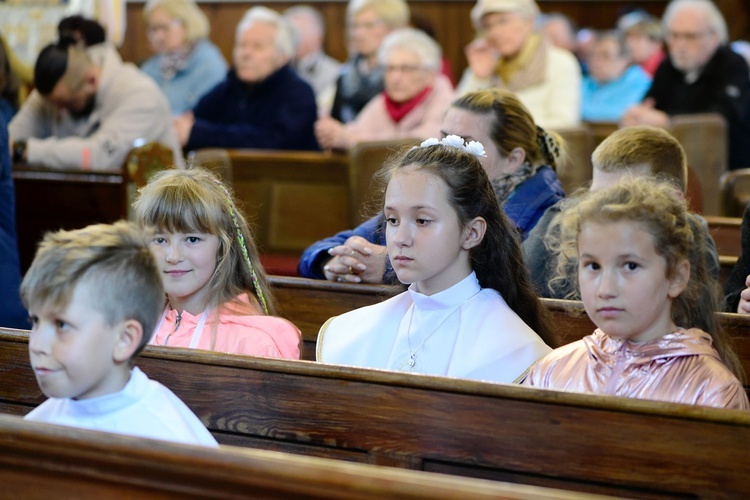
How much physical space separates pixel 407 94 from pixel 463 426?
161 inches

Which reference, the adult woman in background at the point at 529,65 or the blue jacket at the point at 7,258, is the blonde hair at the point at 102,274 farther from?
the adult woman in background at the point at 529,65

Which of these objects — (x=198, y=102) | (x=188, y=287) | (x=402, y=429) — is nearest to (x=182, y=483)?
(x=402, y=429)

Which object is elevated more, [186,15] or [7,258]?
[186,15]

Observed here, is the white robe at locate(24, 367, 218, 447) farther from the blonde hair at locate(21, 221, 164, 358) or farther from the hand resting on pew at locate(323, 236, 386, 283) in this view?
the hand resting on pew at locate(323, 236, 386, 283)

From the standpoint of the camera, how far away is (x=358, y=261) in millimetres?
3295

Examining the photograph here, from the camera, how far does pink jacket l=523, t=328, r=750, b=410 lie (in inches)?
83.6

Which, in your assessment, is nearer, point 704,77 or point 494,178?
point 494,178

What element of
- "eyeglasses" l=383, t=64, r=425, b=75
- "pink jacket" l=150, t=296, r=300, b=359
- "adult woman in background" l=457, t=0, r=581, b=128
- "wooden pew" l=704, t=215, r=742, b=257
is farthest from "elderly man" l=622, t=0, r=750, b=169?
"pink jacket" l=150, t=296, r=300, b=359

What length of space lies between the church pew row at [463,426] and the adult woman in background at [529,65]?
13.6ft

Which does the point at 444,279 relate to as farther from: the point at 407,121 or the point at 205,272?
the point at 407,121

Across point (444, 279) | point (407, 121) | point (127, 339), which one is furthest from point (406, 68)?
point (127, 339)

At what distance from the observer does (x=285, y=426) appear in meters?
2.21

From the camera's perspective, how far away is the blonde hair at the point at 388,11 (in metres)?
7.04

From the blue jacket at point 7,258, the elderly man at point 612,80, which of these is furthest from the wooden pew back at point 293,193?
the elderly man at point 612,80
